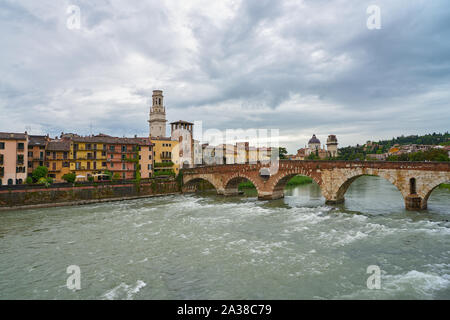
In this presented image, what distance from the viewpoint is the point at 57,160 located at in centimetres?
4256

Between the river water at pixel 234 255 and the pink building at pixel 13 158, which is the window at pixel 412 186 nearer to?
the river water at pixel 234 255

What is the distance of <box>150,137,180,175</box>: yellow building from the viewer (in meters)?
53.7

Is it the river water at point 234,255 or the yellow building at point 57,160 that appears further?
the yellow building at point 57,160

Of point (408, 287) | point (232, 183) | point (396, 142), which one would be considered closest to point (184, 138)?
point (232, 183)

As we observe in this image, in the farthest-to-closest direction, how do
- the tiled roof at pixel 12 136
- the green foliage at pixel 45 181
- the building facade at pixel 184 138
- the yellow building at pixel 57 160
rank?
1. the building facade at pixel 184 138
2. the yellow building at pixel 57 160
3. the tiled roof at pixel 12 136
4. the green foliage at pixel 45 181

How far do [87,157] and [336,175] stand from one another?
36821 millimetres

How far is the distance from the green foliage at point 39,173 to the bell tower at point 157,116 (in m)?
27.6

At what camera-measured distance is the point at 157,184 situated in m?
45.7

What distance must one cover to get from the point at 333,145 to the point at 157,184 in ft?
309

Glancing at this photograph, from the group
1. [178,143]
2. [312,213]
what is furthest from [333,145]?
[312,213]

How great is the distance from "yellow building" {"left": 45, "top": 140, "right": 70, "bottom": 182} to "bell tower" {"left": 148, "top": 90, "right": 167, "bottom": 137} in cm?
2288

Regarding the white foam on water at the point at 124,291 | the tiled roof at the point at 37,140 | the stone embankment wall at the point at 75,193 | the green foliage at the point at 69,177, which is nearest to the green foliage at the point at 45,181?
the stone embankment wall at the point at 75,193

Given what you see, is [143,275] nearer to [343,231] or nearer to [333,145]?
[343,231]

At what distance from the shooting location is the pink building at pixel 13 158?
37250 mm
